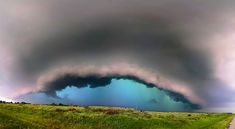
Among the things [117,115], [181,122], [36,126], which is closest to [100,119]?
[117,115]

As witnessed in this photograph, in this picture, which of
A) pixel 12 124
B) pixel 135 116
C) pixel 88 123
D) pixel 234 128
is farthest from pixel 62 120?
pixel 234 128

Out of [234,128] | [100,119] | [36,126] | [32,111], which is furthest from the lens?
[32,111]

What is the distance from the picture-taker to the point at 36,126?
4703cm

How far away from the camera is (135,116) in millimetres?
70562

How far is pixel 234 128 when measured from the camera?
6062 centimetres

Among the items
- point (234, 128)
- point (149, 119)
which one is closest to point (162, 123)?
point (149, 119)

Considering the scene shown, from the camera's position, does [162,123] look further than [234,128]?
Yes

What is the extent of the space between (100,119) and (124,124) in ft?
16.7

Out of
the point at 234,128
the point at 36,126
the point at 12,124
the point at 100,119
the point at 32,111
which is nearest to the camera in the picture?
the point at 12,124

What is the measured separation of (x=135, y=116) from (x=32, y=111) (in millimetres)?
17978

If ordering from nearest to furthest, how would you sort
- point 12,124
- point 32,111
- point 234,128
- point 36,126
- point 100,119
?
1. point 12,124
2. point 36,126
3. point 234,128
4. point 100,119
5. point 32,111

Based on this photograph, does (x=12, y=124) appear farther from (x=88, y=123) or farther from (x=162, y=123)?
(x=162, y=123)

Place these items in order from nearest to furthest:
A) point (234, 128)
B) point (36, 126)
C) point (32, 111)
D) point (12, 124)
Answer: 1. point (12, 124)
2. point (36, 126)
3. point (234, 128)
4. point (32, 111)

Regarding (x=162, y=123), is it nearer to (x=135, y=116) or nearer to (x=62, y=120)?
(x=135, y=116)
